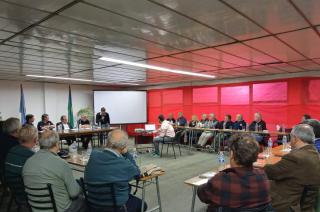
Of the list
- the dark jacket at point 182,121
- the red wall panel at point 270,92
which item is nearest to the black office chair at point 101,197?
the red wall panel at point 270,92

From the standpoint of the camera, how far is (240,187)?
1592 millimetres

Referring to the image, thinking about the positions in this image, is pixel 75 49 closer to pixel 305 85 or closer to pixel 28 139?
pixel 28 139

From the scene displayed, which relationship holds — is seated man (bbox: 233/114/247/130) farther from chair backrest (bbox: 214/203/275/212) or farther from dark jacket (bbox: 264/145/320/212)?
chair backrest (bbox: 214/203/275/212)

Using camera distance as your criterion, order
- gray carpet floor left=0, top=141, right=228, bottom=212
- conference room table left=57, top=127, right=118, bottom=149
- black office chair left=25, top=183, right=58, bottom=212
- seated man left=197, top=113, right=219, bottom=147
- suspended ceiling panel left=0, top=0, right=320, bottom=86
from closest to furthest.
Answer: black office chair left=25, top=183, right=58, bottom=212
suspended ceiling panel left=0, top=0, right=320, bottom=86
gray carpet floor left=0, top=141, right=228, bottom=212
conference room table left=57, top=127, right=118, bottom=149
seated man left=197, top=113, right=219, bottom=147

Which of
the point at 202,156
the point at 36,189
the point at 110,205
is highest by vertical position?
the point at 36,189

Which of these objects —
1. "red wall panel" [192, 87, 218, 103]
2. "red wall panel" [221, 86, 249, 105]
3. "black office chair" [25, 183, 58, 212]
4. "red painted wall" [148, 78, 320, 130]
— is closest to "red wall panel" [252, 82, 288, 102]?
"red painted wall" [148, 78, 320, 130]

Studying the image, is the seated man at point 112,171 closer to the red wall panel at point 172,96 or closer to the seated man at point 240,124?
the seated man at point 240,124

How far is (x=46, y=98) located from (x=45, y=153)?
8.80 meters

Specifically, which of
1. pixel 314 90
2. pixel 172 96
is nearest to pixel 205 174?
pixel 314 90

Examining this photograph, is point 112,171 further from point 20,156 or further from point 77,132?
point 77,132

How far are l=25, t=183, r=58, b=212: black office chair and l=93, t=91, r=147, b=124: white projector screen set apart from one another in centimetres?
869

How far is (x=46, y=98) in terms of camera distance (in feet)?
33.5

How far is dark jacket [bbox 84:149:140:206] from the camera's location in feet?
7.17

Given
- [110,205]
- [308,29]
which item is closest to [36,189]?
[110,205]
